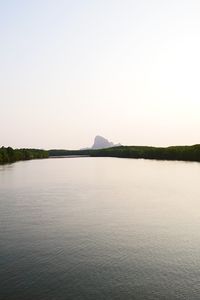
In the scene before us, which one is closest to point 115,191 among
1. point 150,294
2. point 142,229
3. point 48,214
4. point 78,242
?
point 48,214

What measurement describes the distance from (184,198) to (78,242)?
29.5 metres

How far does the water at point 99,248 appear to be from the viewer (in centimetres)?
2455

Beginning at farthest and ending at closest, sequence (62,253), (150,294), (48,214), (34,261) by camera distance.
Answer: (48,214) < (62,253) < (34,261) < (150,294)

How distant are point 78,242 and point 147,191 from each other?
3674cm

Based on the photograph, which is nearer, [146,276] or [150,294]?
[150,294]

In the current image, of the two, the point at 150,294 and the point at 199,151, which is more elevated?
the point at 199,151

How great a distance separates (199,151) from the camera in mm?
162750

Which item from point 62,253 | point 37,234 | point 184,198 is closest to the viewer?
point 62,253

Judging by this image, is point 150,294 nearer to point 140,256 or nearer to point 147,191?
point 140,256

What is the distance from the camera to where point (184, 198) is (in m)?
59.9

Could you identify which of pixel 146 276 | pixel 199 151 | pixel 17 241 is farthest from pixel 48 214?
pixel 199 151

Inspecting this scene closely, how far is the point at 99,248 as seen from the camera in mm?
Answer: 32719

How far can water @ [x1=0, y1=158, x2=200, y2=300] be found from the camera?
80.5ft

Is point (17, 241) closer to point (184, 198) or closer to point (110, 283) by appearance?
point (110, 283)
